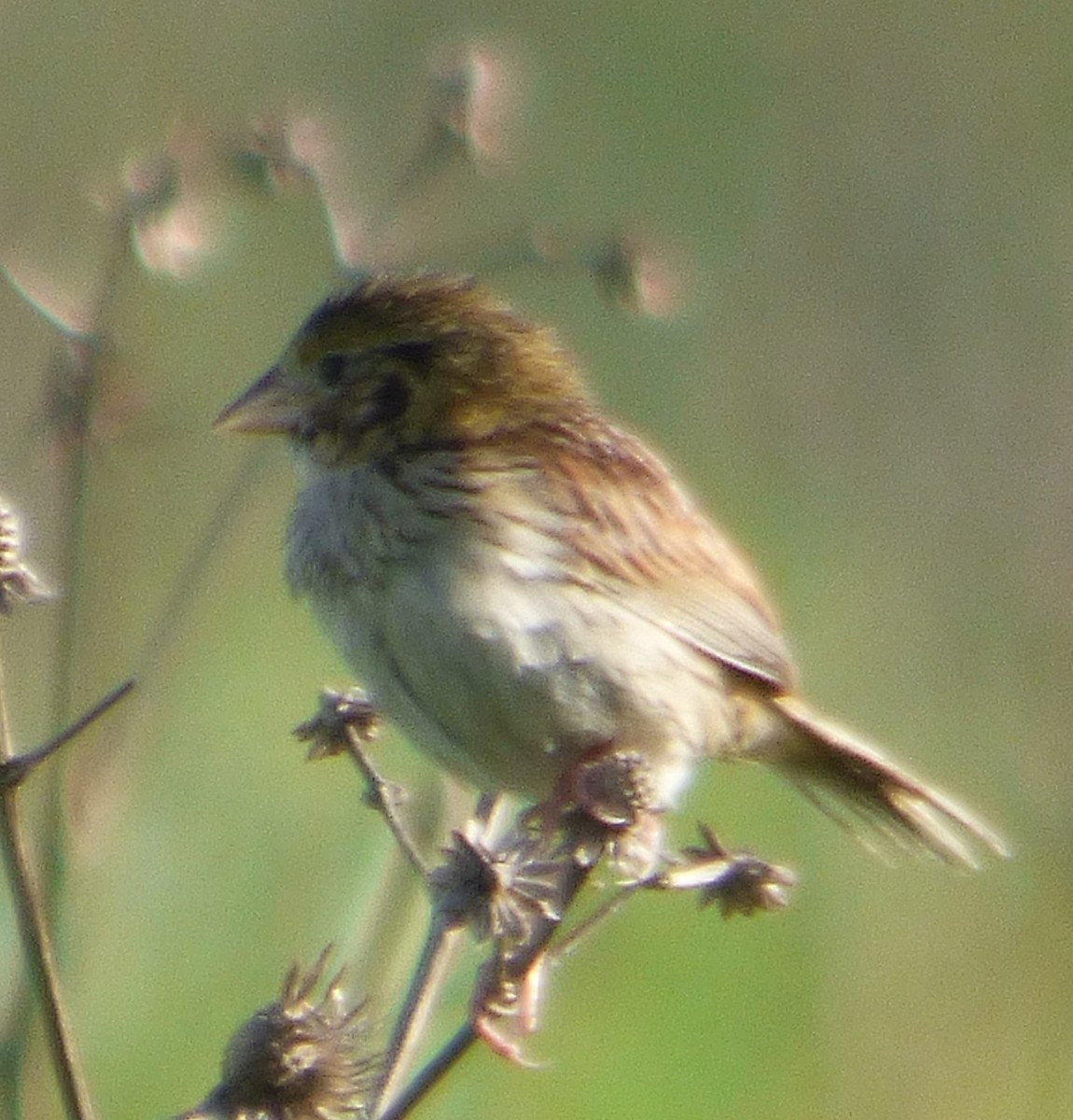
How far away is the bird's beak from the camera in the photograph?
380cm

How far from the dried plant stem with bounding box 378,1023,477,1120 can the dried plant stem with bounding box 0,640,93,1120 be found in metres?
0.31

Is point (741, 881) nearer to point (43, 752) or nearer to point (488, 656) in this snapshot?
point (488, 656)

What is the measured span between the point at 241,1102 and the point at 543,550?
1.25 m

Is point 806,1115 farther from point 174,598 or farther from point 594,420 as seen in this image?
point 174,598

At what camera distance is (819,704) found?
17.4 feet

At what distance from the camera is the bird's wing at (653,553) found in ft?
12.4

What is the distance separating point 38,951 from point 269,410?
4.90 ft

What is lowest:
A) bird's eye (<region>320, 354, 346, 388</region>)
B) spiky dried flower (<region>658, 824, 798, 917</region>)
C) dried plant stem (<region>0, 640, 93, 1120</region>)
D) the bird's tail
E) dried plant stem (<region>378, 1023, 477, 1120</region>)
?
the bird's tail

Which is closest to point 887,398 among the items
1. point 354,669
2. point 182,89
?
point 182,89

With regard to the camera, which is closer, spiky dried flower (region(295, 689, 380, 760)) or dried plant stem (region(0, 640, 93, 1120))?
dried plant stem (region(0, 640, 93, 1120))

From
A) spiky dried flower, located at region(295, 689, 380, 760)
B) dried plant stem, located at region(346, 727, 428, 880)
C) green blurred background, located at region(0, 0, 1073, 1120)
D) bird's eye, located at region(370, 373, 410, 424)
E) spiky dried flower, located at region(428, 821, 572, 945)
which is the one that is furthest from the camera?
green blurred background, located at region(0, 0, 1073, 1120)

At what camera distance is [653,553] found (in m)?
3.87

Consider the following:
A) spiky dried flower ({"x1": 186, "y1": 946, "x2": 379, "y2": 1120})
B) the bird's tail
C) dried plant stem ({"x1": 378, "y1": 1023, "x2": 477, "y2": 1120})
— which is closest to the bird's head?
the bird's tail

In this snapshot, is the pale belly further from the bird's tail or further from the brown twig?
the brown twig
